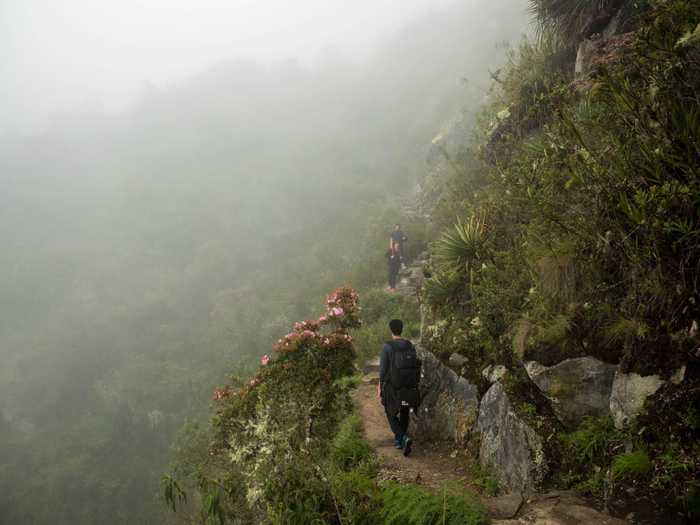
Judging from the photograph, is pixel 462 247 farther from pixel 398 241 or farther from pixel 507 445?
pixel 398 241

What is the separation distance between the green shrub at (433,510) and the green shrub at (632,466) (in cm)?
117

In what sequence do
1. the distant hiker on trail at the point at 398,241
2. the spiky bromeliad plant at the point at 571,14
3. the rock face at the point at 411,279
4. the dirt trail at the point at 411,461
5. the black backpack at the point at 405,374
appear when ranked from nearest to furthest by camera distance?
the dirt trail at the point at 411,461 < the black backpack at the point at 405,374 < the spiky bromeliad plant at the point at 571,14 < the rock face at the point at 411,279 < the distant hiker on trail at the point at 398,241

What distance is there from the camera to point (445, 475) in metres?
5.29

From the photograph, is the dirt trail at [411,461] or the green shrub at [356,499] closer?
the green shrub at [356,499]

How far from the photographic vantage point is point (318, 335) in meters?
6.68

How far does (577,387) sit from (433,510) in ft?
6.57

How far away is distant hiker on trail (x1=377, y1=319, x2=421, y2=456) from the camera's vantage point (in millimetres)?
5578

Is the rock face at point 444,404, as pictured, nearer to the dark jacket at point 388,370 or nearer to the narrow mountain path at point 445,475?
the narrow mountain path at point 445,475

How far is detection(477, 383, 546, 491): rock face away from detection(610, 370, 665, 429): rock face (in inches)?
31.1

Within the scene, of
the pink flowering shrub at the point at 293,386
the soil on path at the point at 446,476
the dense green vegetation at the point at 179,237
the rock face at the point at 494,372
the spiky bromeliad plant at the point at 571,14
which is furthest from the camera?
the dense green vegetation at the point at 179,237

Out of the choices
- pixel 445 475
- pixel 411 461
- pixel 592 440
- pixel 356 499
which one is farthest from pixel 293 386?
pixel 592 440

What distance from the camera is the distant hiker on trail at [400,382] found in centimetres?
558

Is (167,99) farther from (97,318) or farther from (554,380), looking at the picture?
(554,380)

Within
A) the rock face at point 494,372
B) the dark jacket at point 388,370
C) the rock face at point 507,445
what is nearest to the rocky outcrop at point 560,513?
the rock face at point 507,445
